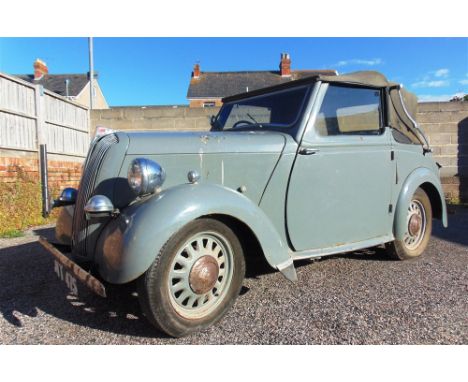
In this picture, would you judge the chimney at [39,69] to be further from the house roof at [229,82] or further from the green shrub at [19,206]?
the green shrub at [19,206]

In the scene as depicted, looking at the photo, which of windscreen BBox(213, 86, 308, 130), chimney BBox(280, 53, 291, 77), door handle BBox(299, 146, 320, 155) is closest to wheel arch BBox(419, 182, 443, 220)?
door handle BBox(299, 146, 320, 155)

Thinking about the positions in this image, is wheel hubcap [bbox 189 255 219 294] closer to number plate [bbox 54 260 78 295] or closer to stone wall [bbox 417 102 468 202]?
number plate [bbox 54 260 78 295]

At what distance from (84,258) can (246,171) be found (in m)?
1.32

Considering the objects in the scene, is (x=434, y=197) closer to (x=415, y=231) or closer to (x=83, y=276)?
(x=415, y=231)

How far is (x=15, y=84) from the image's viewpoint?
20.9ft

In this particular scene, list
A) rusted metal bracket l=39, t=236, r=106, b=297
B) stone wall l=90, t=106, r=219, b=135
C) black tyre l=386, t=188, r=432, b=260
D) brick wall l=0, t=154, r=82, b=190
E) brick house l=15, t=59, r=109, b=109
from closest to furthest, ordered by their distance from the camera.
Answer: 1. rusted metal bracket l=39, t=236, r=106, b=297
2. black tyre l=386, t=188, r=432, b=260
3. brick wall l=0, t=154, r=82, b=190
4. stone wall l=90, t=106, r=219, b=135
5. brick house l=15, t=59, r=109, b=109

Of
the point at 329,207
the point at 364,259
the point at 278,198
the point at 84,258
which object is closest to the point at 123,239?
the point at 84,258

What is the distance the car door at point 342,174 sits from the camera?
118 inches

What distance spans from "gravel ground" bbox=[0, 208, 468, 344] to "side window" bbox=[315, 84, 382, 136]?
1.39m

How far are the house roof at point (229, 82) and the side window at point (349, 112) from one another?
2717 cm

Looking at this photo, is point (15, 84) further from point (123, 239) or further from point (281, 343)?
point (281, 343)

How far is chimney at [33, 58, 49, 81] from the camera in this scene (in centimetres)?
3072

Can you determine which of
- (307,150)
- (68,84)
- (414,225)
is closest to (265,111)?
(307,150)

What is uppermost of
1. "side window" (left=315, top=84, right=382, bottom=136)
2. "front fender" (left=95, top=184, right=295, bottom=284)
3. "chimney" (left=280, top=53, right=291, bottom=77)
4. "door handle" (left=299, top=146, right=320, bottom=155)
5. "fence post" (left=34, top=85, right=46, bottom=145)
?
"chimney" (left=280, top=53, right=291, bottom=77)
